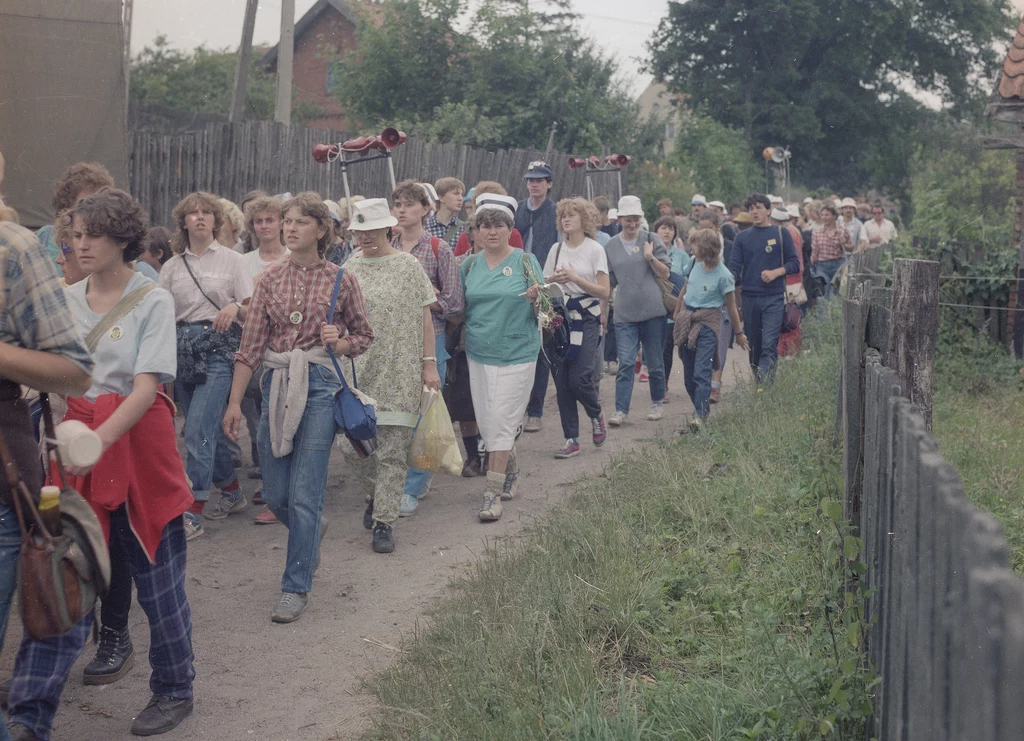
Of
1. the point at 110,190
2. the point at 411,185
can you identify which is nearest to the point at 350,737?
the point at 110,190

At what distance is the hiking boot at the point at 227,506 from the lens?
25.7 feet

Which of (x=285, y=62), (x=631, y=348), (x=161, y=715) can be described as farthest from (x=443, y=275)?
(x=285, y=62)

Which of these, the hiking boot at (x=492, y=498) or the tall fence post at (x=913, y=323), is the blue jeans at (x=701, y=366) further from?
the tall fence post at (x=913, y=323)

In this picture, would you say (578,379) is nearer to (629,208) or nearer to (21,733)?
(629,208)

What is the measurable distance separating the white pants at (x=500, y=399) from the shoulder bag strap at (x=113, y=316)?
371 centimetres

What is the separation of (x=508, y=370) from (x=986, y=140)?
6.71 m

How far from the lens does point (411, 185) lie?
8.05 meters

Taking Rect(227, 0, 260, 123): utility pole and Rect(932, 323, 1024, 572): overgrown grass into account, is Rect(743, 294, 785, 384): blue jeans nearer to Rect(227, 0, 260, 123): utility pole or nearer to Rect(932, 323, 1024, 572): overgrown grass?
Rect(932, 323, 1024, 572): overgrown grass

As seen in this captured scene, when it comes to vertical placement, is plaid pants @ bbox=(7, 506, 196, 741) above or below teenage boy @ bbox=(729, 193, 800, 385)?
below

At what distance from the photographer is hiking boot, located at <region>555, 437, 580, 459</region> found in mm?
9578

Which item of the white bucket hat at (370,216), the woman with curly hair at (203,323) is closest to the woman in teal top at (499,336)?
the white bucket hat at (370,216)

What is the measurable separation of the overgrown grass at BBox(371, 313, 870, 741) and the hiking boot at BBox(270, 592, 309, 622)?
720mm

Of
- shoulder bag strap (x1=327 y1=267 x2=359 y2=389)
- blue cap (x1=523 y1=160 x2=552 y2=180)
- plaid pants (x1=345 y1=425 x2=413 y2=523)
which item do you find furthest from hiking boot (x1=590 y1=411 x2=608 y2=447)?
shoulder bag strap (x1=327 y1=267 x2=359 y2=389)

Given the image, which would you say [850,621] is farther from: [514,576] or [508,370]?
[508,370]
